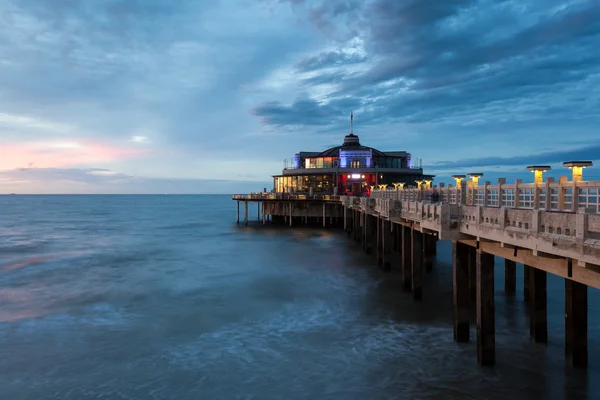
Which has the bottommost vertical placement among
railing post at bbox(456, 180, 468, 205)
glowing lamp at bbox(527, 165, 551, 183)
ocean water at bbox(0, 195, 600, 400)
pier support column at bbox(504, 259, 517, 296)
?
ocean water at bbox(0, 195, 600, 400)

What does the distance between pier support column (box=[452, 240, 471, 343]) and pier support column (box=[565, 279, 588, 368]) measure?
10.3ft

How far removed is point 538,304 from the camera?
15.5 metres

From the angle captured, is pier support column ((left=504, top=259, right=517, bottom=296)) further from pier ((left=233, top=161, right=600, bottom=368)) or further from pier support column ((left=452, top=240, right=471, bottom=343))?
pier support column ((left=452, top=240, right=471, bottom=343))

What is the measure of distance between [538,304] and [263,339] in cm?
1031

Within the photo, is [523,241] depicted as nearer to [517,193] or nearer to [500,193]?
[517,193]

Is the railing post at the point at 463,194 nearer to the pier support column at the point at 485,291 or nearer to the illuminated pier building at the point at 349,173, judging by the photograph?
the pier support column at the point at 485,291

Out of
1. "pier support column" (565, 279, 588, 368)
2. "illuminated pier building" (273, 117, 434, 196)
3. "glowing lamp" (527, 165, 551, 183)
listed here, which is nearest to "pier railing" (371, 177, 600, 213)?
"glowing lamp" (527, 165, 551, 183)

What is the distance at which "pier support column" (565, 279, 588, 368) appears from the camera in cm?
1270

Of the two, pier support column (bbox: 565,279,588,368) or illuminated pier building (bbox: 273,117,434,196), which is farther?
illuminated pier building (bbox: 273,117,434,196)

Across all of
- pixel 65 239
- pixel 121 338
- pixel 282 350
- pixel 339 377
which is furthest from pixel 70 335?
pixel 65 239

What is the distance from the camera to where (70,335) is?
18.7 metres

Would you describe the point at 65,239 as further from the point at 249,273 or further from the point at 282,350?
the point at 282,350

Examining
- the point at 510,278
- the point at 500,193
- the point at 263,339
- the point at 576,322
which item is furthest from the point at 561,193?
the point at 510,278

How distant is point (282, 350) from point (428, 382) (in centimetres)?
551
